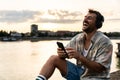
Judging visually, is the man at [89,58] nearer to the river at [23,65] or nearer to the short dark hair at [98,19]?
the short dark hair at [98,19]

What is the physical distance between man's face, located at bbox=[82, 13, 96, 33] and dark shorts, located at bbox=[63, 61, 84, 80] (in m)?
0.49

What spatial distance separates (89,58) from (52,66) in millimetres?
500

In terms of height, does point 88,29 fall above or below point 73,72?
above

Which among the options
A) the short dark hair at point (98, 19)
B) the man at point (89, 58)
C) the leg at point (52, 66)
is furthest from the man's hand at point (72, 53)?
the short dark hair at point (98, 19)

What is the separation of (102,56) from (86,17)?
21.2 inches

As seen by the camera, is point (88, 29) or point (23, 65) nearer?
point (88, 29)

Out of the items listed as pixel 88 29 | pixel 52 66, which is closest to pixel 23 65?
pixel 88 29

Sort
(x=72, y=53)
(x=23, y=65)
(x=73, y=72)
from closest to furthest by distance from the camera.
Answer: (x=72, y=53) → (x=73, y=72) → (x=23, y=65)

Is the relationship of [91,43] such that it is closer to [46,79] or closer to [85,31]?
[85,31]

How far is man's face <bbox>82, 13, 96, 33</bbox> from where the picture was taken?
5857 millimetres

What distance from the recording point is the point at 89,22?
5.88 m

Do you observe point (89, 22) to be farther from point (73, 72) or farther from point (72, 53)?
point (73, 72)

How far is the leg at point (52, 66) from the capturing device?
18.5 feet

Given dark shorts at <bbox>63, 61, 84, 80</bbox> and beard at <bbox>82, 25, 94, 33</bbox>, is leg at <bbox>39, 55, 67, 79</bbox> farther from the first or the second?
beard at <bbox>82, 25, 94, 33</bbox>
